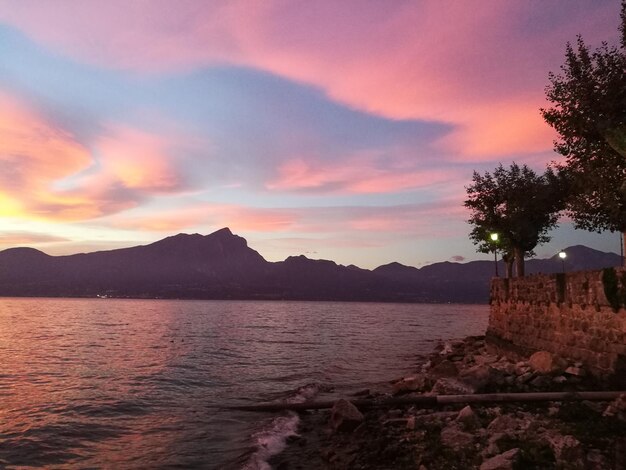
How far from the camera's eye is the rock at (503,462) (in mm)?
8680

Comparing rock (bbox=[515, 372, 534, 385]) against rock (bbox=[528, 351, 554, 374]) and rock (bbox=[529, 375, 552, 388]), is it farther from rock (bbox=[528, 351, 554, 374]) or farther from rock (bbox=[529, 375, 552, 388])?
rock (bbox=[528, 351, 554, 374])

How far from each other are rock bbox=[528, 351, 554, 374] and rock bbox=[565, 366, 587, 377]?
0.66 meters

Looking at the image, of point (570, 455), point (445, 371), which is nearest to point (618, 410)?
point (570, 455)

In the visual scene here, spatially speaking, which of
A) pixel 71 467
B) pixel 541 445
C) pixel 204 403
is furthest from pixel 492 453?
pixel 204 403

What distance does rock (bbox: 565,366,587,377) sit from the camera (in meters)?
17.2

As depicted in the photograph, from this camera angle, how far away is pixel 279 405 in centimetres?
1909

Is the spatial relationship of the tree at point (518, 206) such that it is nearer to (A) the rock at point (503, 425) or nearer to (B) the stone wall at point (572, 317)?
(B) the stone wall at point (572, 317)

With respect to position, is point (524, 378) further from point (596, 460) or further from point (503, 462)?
point (503, 462)

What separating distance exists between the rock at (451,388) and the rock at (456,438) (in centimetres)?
431

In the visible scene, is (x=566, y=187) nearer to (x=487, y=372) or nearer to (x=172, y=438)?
(x=487, y=372)

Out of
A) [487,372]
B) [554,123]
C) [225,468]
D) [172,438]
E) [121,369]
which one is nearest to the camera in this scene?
[225,468]

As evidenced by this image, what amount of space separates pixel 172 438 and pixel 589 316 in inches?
700

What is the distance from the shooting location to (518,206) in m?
36.2

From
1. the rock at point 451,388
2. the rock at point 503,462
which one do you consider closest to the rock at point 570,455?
the rock at point 503,462
